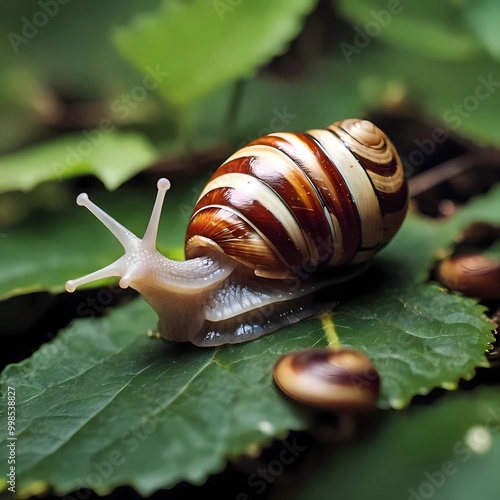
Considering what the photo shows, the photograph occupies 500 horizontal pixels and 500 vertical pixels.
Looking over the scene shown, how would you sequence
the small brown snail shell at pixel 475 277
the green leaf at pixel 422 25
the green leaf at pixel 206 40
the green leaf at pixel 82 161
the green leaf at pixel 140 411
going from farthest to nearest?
the green leaf at pixel 422 25, the green leaf at pixel 206 40, the green leaf at pixel 82 161, the small brown snail shell at pixel 475 277, the green leaf at pixel 140 411

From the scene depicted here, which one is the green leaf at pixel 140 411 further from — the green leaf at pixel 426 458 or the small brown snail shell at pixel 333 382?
the green leaf at pixel 426 458

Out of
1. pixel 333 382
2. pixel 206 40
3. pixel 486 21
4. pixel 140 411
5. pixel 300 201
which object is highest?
pixel 486 21

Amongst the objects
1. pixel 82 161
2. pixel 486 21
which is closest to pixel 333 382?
pixel 82 161

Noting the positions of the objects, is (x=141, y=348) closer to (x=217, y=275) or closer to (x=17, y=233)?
(x=217, y=275)

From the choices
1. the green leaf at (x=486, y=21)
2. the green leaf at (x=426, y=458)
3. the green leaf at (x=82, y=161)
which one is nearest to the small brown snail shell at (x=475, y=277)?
the green leaf at (x=426, y=458)

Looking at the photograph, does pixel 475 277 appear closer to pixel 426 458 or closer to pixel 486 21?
pixel 426 458

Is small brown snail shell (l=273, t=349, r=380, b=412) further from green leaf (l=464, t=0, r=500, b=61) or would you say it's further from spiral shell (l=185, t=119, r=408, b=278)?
green leaf (l=464, t=0, r=500, b=61)
